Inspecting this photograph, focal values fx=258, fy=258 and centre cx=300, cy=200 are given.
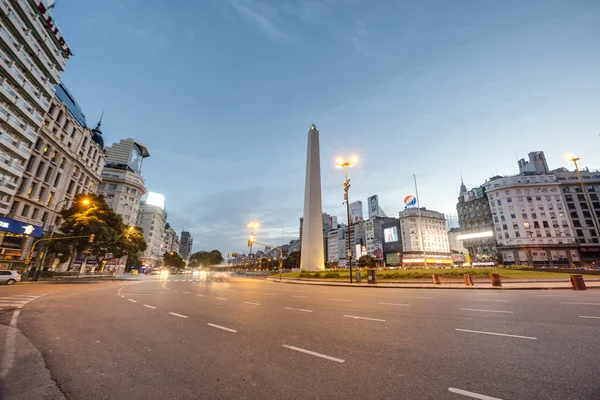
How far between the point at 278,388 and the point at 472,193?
13170 cm

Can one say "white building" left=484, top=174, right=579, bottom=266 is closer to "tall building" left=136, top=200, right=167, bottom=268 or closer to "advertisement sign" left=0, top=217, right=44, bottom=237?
"advertisement sign" left=0, top=217, right=44, bottom=237

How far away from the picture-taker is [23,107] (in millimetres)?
37281

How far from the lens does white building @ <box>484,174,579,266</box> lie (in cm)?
8350

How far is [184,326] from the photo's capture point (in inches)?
329

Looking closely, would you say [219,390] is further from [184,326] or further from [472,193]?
[472,193]

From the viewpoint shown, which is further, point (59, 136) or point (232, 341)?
point (59, 136)

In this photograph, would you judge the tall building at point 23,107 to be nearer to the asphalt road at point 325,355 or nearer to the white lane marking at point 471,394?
the asphalt road at point 325,355

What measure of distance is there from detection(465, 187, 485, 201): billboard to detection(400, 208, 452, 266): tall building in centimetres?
2734

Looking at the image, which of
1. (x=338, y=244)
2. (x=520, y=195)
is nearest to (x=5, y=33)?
(x=520, y=195)

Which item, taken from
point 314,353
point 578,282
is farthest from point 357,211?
point 314,353

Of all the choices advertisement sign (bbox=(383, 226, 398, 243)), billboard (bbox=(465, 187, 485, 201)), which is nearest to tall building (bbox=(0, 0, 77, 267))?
advertisement sign (bbox=(383, 226, 398, 243))

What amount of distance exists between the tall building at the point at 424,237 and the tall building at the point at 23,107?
135757 millimetres

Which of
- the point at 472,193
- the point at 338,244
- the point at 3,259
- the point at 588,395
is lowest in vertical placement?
the point at 588,395

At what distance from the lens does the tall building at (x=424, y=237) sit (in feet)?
450
